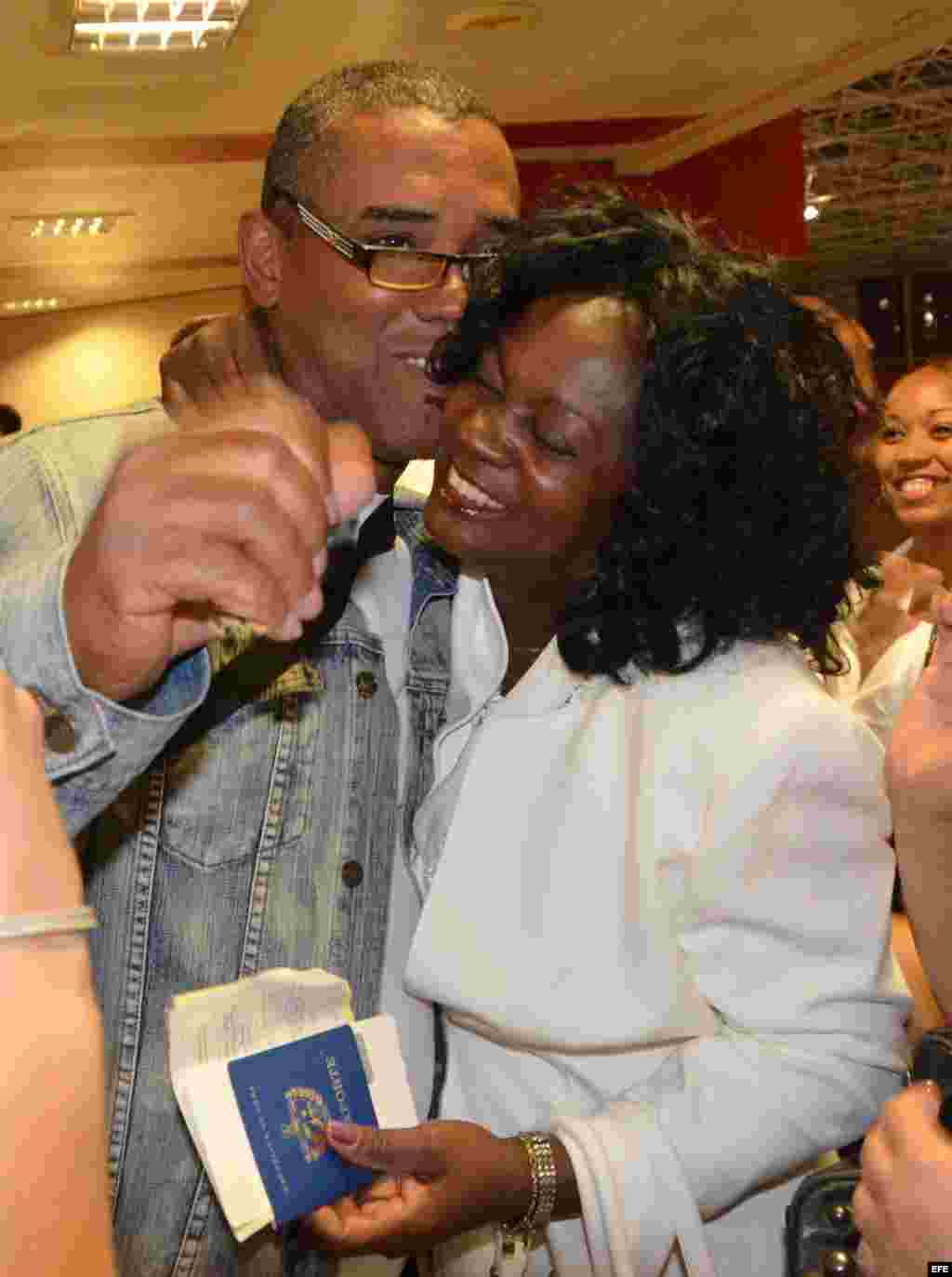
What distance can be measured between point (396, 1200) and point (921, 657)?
1.65 m

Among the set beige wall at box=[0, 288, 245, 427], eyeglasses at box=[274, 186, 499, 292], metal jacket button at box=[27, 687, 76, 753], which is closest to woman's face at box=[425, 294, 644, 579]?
eyeglasses at box=[274, 186, 499, 292]

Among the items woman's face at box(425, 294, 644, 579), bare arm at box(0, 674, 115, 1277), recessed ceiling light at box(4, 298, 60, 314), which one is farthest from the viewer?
recessed ceiling light at box(4, 298, 60, 314)

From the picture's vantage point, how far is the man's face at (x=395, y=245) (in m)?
2.19

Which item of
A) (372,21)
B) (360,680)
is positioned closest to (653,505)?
(360,680)

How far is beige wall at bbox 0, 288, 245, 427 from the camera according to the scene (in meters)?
15.1

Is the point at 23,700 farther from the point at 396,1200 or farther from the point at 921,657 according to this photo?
the point at 921,657

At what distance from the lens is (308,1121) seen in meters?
1.68

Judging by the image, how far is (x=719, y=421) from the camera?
6.31ft

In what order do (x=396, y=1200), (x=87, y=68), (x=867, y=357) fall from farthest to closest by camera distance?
(x=87, y=68) < (x=867, y=357) < (x=396, y=1200)

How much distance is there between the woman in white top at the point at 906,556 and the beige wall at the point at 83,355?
37.5ft

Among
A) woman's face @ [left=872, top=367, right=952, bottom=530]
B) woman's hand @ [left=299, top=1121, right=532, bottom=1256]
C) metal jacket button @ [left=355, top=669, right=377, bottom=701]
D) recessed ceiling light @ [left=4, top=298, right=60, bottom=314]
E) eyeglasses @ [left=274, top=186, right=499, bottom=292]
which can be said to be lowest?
woman's hand @ [left=299, top=1121, right=532, bottom=1256]

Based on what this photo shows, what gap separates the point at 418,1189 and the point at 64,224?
9659 millimetres

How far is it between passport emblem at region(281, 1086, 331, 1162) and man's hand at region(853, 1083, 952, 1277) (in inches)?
21.6

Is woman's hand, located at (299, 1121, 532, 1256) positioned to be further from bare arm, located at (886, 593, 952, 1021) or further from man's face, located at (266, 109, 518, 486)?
man's face, located at (266, 109, 518, 486)
